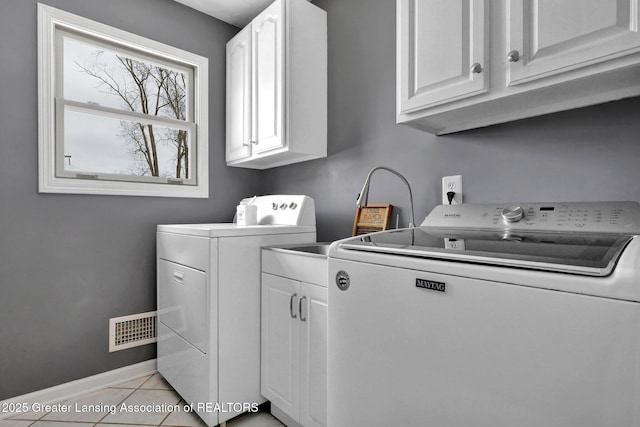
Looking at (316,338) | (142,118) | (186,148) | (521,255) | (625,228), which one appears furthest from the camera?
(186,148)

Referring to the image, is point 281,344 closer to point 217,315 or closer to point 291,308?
point 291,308

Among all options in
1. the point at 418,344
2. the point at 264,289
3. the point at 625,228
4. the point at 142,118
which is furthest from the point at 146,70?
the point at 625,228

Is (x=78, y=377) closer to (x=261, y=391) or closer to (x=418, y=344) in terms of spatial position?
(x=261, y=391)

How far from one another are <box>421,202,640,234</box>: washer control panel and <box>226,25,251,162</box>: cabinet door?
4.92 feet

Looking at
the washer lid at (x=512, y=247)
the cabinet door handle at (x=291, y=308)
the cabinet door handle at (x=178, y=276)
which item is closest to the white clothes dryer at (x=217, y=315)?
the cabinet door handle at (x=178, y=276)

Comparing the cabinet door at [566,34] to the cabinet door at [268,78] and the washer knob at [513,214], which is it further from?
the cabinet door at [268,78]

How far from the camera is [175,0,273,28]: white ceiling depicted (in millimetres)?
2346

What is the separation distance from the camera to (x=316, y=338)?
4.70 feet

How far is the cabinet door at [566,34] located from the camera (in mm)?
858

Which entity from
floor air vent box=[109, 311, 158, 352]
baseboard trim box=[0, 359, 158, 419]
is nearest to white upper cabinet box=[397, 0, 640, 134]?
floor air vent box=[109, 311, 158, 352]

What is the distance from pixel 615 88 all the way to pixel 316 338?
55.0 inches

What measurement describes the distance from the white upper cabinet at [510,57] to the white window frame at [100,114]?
168 centimetres

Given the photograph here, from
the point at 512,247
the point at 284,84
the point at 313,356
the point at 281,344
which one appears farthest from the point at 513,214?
the point at 284,84

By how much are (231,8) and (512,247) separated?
2.49 m
